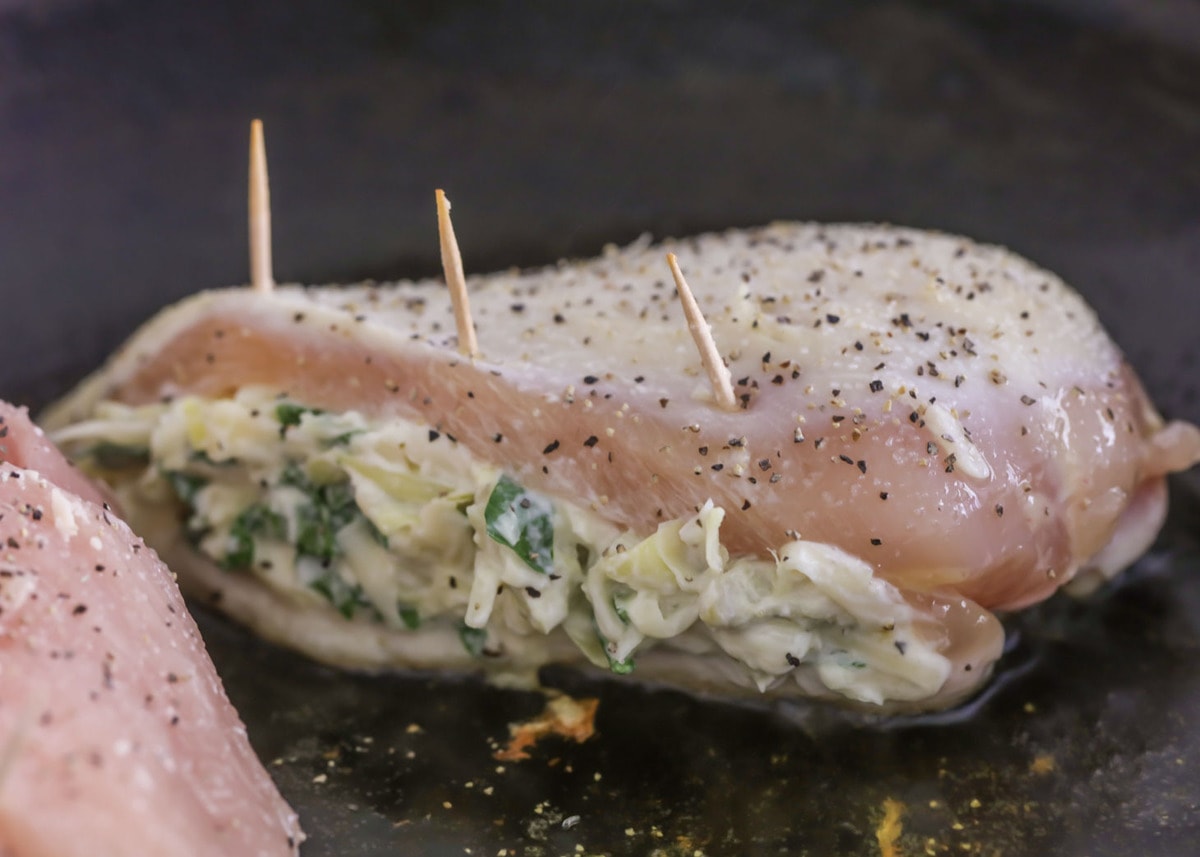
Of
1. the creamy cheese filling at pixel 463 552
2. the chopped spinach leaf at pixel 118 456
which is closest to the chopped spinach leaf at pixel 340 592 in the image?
the creamy cheese filling at pixel 463 552

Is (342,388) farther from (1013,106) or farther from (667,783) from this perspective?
(1013,106)

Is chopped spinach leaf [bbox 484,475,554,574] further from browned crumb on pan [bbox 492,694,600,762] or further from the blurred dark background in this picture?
the blurred dark background

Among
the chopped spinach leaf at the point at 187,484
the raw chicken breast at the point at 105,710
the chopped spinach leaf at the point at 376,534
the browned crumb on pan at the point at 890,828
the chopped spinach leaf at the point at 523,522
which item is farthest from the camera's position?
the chopped spinach leaf at the point at 187,484

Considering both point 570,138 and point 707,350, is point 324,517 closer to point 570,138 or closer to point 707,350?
point 707,350

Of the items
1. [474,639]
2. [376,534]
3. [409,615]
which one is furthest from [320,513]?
[474,639]

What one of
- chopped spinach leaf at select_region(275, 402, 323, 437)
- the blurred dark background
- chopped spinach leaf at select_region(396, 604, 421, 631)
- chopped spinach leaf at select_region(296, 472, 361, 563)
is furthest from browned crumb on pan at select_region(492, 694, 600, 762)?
the blurred dark background

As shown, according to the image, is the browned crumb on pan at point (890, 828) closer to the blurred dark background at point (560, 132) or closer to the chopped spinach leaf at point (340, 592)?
the chopped spinach leaf at point (340, 592)
